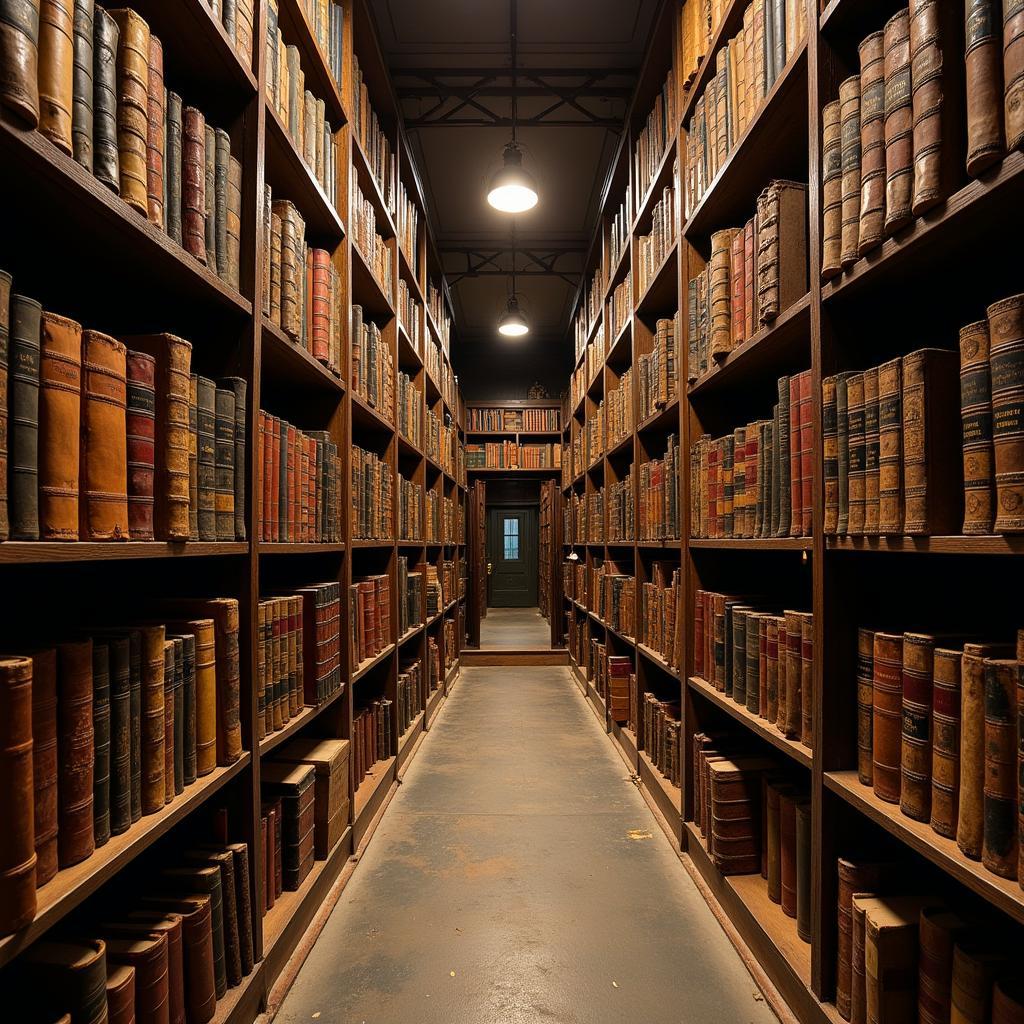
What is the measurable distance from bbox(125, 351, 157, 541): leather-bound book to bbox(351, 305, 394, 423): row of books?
1.29 metres

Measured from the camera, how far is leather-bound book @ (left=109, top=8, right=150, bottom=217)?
1.01 m

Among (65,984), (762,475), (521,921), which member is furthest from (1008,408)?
(521,921)

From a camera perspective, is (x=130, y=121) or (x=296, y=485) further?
(x=296, y=485)

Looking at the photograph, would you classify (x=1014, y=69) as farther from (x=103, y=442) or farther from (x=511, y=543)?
(x=511, y=543)

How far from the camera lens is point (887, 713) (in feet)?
3.70

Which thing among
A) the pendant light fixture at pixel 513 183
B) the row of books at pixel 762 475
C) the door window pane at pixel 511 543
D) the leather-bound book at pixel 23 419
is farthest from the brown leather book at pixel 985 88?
the door window pane at pixel 511 543

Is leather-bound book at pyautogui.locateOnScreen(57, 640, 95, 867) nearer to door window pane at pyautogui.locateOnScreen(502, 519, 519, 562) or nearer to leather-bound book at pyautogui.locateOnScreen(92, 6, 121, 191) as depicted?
leather-bound book at pyautogui.locateOnScreen(92, 6, 121, 191)

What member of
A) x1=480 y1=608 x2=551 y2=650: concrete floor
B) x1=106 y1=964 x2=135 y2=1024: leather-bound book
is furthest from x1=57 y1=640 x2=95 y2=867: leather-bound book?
x1=480 y1=608 x2=551 y2=650: concrete floor

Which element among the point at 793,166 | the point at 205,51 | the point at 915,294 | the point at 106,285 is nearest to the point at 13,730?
the point at 106,285

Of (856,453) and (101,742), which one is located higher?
(856,453)

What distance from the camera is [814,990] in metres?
1.31

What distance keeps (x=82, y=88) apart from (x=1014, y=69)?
121cm

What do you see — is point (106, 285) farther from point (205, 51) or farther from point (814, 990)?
point (814, 990)

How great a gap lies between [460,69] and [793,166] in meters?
2.72
